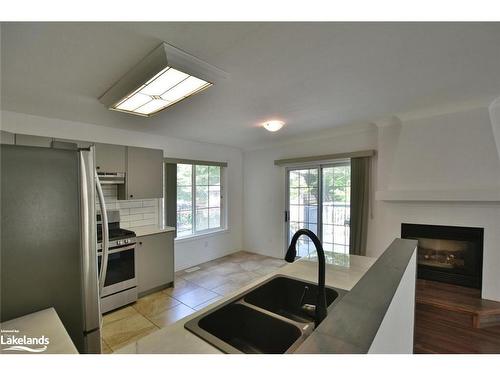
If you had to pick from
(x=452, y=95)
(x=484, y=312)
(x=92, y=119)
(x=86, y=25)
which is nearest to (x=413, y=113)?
(x=452, y=95)

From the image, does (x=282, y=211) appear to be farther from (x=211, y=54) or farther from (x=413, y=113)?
(x=211, y=54)

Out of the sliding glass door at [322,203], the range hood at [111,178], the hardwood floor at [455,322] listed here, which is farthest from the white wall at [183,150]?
the hardwood floor at [455,322]

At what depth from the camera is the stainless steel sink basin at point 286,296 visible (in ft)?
4.84

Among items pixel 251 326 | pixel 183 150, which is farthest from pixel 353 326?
pixel 183 150

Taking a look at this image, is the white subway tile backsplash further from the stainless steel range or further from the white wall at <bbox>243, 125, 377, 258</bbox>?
the white wall at <bbox>243, 125, 377, 258</bbox>

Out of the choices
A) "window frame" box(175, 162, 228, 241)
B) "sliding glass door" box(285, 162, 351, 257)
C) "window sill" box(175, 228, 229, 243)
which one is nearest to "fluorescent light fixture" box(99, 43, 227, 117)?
"window frame" box(175, 162, 228, 241)

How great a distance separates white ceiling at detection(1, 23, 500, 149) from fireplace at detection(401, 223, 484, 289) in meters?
1.61

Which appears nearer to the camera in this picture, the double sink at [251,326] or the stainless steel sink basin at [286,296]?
the double sink at [251,326]

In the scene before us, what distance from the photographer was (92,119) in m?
3.00

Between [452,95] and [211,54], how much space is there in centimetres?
254

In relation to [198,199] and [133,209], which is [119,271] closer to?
[133,209]

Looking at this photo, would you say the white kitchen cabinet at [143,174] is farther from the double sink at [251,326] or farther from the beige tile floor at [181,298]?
the double sink at [251,326]

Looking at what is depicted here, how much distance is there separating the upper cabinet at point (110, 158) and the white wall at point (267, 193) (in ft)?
9.34

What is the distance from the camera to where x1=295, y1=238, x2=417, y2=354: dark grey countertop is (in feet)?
1.99
